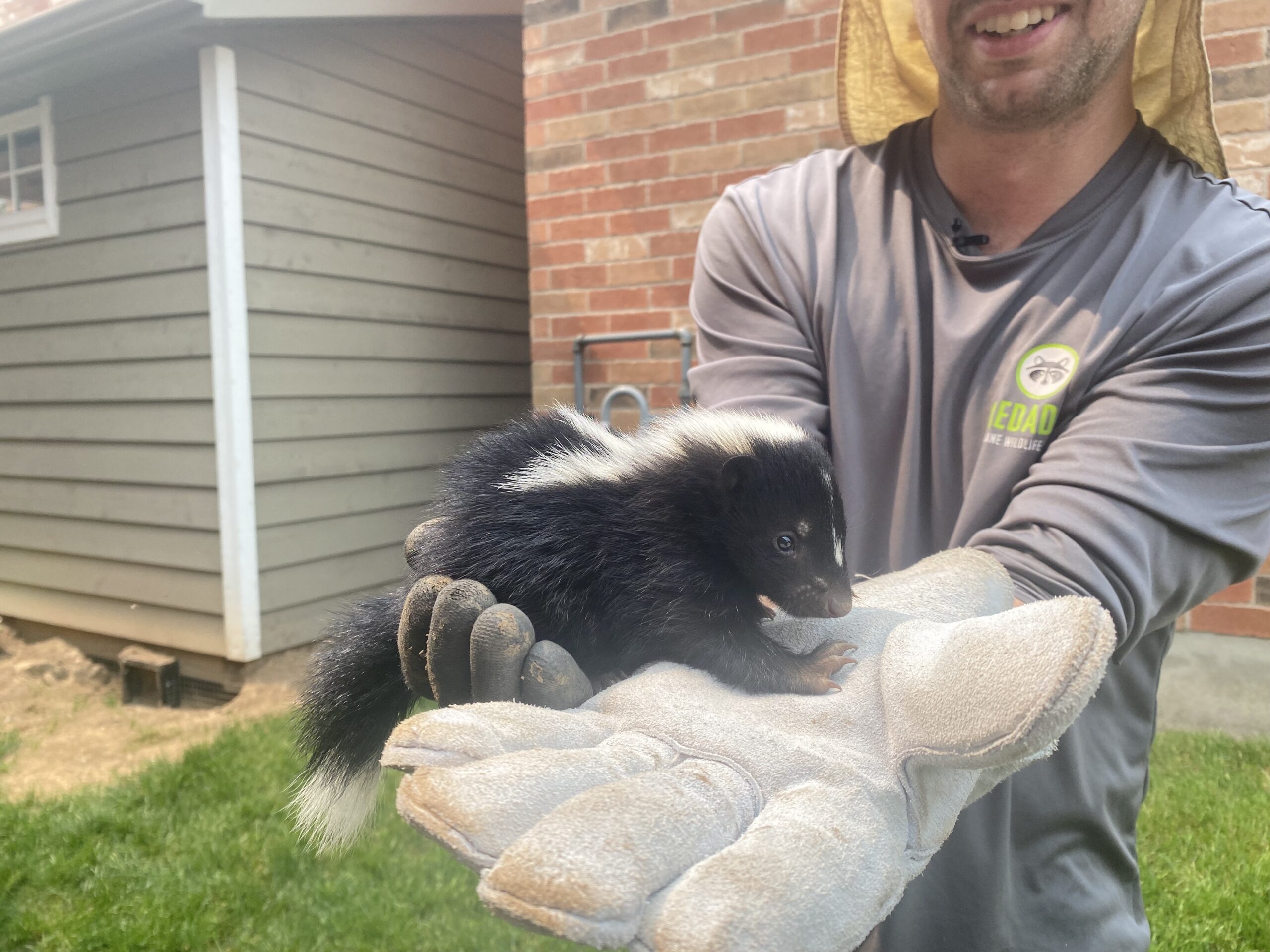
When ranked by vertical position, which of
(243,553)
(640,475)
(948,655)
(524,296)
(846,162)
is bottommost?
(243,553)

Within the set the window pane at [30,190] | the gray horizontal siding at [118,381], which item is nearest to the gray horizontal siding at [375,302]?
the gray horizontal siding at [118,381]

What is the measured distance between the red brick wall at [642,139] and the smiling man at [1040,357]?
292cm

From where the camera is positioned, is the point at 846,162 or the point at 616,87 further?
the point at 616,87

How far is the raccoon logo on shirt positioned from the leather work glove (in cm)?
76

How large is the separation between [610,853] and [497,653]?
52 centimetres

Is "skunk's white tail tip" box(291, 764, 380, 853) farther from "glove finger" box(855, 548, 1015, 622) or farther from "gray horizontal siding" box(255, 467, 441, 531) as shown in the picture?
"gray horizontal siding" box(255, 467, 441, 531)

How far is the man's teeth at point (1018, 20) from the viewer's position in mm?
2129

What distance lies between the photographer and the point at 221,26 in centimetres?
586

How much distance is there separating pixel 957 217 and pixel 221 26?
5386 millimetres

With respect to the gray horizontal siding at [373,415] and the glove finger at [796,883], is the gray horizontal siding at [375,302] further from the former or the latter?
the glove finger at [796,883]

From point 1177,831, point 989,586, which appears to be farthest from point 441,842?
point 1177,831

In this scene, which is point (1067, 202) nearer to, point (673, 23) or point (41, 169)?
point (673, 23)

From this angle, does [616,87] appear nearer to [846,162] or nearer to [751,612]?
[846,162]

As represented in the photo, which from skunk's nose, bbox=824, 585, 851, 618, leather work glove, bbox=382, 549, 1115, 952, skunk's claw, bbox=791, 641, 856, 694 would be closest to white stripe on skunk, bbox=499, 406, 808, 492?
skunk's nose, bbox=824, 585, 851, 618
